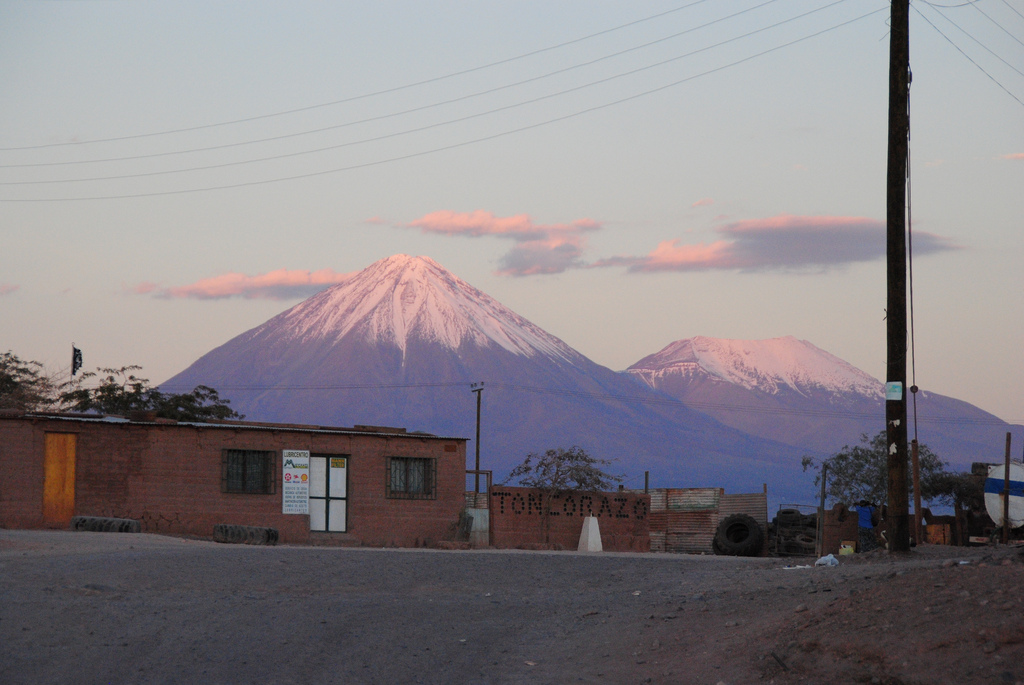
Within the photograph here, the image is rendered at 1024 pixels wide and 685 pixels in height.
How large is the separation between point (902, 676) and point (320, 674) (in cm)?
477

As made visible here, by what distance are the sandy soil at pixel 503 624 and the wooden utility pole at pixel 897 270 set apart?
0.96m

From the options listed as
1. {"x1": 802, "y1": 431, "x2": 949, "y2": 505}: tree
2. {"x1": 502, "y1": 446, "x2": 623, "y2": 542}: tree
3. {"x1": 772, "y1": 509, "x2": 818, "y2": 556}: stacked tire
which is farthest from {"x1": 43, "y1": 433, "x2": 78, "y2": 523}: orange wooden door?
{"x1": 802, "y1": 431, "x2": 949, "y2": 505}: tree

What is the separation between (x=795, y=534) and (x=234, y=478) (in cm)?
1657

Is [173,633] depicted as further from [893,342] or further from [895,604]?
[893,342]

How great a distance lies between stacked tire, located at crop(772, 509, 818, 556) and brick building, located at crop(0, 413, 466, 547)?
9.77 meters

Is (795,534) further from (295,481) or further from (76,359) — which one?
(76,359)

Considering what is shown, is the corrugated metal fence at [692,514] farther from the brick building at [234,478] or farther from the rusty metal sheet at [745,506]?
the brick building at [234,478]

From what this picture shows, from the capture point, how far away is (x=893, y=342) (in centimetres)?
1617

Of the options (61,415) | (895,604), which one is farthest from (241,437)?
(895,604)

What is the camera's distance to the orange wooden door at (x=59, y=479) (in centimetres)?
2953

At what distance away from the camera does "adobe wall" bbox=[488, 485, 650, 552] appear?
3297cm

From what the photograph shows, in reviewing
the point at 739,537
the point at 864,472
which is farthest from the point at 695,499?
the point at 864,472

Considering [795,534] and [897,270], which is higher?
[897,270]

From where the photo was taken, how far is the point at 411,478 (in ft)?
113
